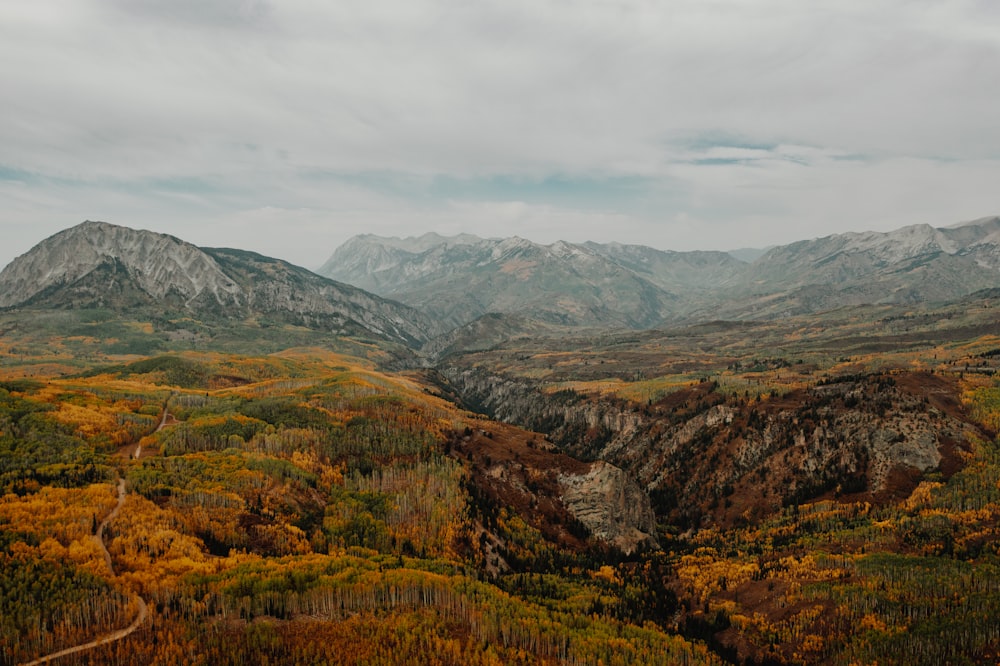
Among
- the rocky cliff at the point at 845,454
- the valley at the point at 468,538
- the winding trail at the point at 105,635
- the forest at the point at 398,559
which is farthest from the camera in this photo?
the rocky cliff at the point at 845,454

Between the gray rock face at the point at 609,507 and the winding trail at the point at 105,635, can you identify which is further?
the gray rock face at the point at 609,507

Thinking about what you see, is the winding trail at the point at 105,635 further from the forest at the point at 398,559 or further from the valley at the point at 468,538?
the valley at the point at 468,538

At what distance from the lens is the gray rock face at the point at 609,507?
155 m

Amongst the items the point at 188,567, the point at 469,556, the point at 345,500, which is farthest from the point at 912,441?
the point at 188,567

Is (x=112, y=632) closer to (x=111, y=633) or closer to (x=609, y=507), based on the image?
(x=111, y=633)

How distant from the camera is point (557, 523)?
502ft

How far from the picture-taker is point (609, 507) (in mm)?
156750

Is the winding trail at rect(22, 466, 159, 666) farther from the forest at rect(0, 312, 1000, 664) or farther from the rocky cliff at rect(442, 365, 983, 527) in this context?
the rocky cliff at rect(442, 365, 983, 527)

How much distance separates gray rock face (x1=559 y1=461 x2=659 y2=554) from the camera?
6088 inches

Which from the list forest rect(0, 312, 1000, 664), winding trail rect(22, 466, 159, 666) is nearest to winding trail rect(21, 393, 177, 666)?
winding trail rect(22, 466, 159, 666)

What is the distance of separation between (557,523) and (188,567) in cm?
10306

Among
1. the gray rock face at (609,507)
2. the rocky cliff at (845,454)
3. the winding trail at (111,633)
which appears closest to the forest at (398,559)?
the winding trail at (111,633)

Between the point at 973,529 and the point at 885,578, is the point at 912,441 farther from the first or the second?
the point at 885,578

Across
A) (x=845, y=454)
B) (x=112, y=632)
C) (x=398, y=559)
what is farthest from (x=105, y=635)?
(x=845, y=454)
